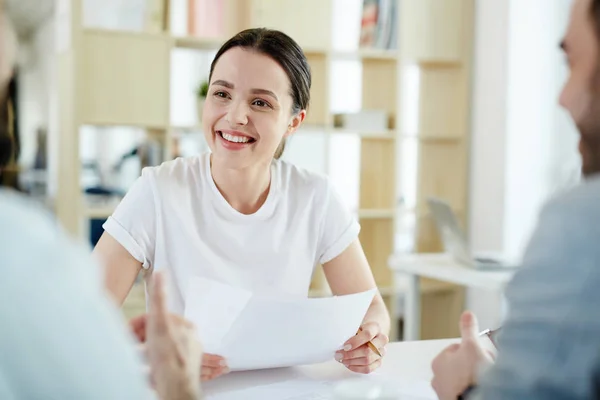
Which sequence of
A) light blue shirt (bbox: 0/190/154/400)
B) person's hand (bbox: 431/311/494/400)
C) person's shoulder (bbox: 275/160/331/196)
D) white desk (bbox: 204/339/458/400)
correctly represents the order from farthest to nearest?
person's shoulder (bbox: 275/160/331/196), white desk (bbox: 204/339/458/400), person's hand (bbox: 431/311/494/400), light blue shirt (bbox: 0/190/154/400)

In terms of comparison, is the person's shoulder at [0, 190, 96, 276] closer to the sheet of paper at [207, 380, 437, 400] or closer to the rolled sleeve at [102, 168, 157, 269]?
the sheet of paper at [207, 380, 437, 400]

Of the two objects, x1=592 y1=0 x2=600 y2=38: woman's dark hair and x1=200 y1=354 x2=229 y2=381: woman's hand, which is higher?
x1=592 y1=0 x2=600 y2=38: woman's dark hair

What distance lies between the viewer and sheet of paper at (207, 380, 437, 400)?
126 cm

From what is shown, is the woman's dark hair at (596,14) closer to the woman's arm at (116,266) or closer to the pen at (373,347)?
the pen at (373,347)

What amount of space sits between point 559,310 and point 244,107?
120 cm

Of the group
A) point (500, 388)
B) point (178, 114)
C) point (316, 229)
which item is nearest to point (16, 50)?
point (500, 388)

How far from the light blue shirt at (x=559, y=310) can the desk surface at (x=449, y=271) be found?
2.00m

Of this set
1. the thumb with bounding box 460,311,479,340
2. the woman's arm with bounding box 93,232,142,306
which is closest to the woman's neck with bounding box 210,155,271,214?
the woman's arm with bounding box 93,232,142,306

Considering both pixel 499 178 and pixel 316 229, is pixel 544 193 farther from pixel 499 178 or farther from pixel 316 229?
pixel 316 229

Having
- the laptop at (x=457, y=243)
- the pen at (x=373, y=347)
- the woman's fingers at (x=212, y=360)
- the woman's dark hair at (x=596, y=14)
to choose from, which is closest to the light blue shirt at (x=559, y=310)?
the woman's dark hair at (x=596, y=14)

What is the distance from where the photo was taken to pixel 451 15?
13.8 ft

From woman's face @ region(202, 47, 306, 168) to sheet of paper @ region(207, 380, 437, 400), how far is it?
0.60m

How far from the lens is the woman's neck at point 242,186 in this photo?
178 centimetres

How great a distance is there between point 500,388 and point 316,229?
1126 millimetres
